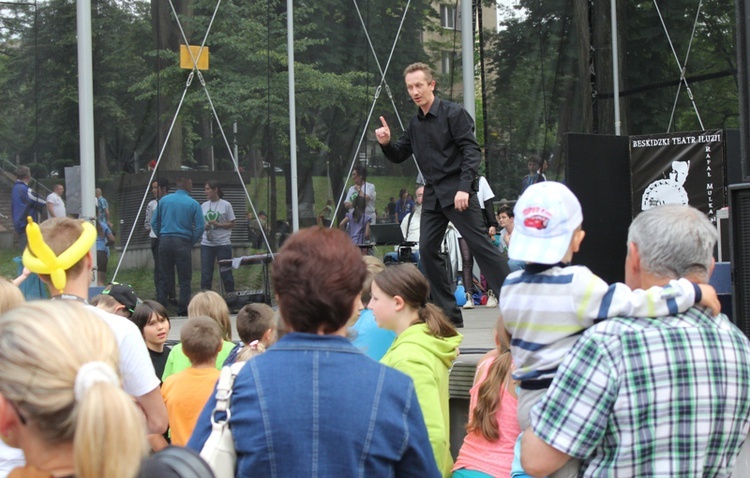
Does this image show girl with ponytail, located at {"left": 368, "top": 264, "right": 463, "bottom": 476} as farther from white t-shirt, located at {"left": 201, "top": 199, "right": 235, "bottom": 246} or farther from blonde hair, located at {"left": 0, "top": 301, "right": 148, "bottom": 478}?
white t-shirt, located at {"left": 201, "top": 199, "right": 235, "bottom": 246}

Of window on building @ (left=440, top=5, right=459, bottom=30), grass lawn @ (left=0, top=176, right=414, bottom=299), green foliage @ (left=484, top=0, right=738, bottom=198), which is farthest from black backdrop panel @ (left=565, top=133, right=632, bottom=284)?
window on building @ (left=440, top=5, right=459, bottom=30)

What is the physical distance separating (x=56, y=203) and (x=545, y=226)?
8840 millimetres

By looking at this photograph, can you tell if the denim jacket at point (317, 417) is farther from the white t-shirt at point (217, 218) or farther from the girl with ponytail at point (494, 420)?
the white t-shirt at point (217, 218)

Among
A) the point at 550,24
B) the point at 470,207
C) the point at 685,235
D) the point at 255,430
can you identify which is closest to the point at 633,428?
the point at 685,235

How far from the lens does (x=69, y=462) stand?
1.72 m

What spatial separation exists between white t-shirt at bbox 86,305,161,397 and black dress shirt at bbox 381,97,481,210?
11.3ft

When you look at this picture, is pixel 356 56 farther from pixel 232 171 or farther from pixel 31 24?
pixel 31 24

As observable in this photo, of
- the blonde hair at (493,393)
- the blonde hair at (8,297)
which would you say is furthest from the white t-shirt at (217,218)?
the blonde hair at (8,297)

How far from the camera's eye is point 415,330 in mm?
3566

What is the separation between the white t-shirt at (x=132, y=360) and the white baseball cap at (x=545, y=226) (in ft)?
3.58

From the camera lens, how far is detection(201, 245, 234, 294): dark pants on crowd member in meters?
10.9

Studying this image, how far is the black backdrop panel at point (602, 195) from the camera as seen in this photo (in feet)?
28.6

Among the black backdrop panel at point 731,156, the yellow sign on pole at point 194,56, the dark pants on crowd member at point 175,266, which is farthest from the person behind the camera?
the yellow sign on pole at point 194,56

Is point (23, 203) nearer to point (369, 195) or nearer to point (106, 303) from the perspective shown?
point (369, 195)
